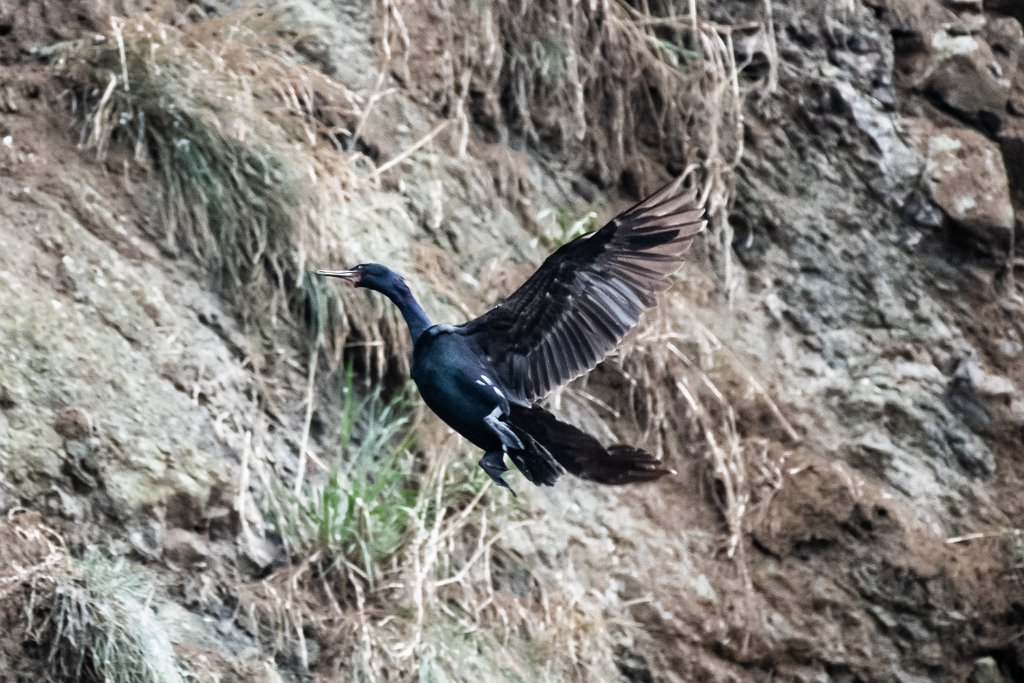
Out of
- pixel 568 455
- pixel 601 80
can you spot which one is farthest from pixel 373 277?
pixel 601 80

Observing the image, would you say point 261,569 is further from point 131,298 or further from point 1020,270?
point 1020,270

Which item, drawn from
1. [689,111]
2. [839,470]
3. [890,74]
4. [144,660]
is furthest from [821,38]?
[144,660]

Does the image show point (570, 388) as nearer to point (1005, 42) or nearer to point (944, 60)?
point (944, 60)

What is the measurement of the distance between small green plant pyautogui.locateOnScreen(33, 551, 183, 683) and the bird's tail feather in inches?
40.8

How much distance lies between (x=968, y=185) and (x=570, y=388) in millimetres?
1903

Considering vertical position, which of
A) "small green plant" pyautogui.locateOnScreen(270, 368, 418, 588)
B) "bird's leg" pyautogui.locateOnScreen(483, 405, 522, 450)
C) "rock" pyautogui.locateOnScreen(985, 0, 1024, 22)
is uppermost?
"rock" pyautogui.locateOnScreen(985, 0, 1024, 22)

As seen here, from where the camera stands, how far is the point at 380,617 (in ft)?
14.0

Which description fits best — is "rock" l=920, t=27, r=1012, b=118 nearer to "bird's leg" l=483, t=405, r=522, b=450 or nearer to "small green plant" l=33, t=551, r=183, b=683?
"bird's leg" l=483, t=405, r=522, b=450

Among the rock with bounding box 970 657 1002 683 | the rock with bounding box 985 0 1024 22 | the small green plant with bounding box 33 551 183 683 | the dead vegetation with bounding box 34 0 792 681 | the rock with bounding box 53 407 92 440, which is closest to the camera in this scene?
the small green plant with bounding box 33 551 183 683

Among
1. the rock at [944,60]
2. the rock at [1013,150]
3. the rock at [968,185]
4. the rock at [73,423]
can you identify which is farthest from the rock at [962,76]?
the rock at [73,423]

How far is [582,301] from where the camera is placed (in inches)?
138

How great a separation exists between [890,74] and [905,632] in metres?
2.27

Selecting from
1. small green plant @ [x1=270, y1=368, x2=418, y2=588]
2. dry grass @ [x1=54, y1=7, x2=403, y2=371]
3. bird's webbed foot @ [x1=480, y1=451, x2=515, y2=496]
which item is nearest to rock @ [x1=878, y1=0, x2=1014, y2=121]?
dry grass @ [x1=54, y1=7, x2=403, y2=371]

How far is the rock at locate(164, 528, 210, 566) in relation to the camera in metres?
4.09
